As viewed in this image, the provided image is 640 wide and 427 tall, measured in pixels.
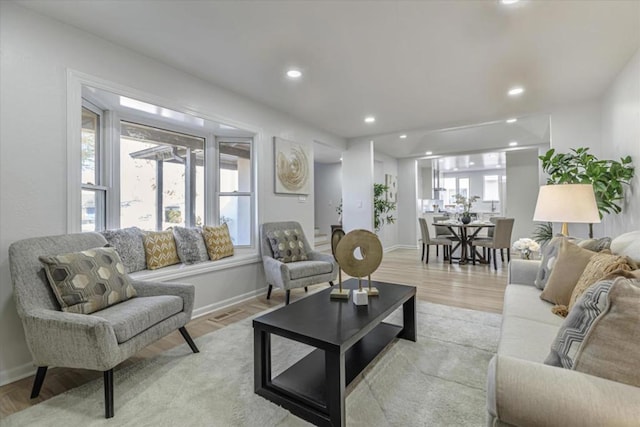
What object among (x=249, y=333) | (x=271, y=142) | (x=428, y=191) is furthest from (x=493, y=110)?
(x=428, y=191)

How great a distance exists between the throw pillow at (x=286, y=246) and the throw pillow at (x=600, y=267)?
269cm

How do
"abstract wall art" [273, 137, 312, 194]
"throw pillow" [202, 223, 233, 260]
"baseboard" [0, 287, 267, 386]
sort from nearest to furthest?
"baseboard" [0, 287, 267, 386], "throw pillow" [202, 223, 233, 260], "abstract wall art" [273, 137, 312, 194]

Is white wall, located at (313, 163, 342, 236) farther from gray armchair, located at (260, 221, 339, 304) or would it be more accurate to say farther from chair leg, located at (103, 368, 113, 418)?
chair leg, located at (103, 368, 113, 418)

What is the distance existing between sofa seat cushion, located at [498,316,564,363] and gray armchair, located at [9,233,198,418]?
6.45 feet

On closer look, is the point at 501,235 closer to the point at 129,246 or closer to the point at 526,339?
the point at 526,339

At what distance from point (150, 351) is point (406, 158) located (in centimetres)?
720

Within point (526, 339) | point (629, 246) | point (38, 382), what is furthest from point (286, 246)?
point (629, 246)

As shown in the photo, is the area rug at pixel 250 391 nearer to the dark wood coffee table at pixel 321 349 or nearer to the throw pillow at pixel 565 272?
the dark wood coffee table at pixel 321 349

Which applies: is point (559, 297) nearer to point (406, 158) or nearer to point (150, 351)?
point (150, 351)

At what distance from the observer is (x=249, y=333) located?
2.58m

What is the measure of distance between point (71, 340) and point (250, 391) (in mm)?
1001

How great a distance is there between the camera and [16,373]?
194cm

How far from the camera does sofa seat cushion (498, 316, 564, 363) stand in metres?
1.33

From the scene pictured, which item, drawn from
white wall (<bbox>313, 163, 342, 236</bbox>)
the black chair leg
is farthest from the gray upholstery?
white wall (<bbox>313, 163, 342, 236</bbox>)
